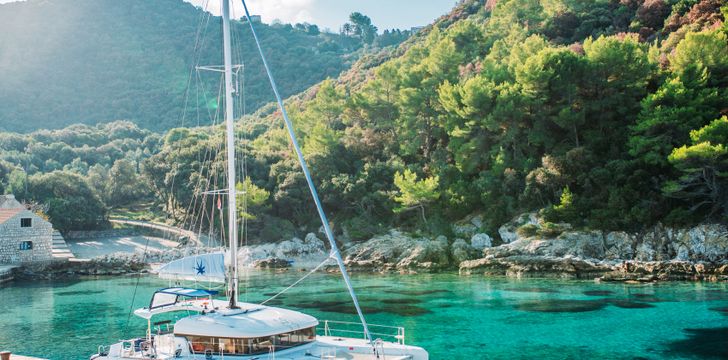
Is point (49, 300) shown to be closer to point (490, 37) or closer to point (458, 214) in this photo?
point (458, 214)

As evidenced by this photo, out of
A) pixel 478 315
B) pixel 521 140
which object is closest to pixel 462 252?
pixel 521 140

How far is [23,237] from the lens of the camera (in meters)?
46.6

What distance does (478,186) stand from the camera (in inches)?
1836

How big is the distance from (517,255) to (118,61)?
115 meters

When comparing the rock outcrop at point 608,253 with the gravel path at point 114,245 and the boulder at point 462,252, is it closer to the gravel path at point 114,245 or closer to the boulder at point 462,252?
the boulder at point 462,252

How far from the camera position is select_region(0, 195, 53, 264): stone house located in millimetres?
46000

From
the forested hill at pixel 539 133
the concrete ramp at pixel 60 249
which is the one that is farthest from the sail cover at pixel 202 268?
the concrete ramp at pixel 60 249

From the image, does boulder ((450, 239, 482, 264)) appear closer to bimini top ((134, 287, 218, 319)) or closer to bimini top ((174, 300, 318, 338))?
bimini top ((134, 287, 218, 319))

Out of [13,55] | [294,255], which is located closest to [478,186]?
[294,255]

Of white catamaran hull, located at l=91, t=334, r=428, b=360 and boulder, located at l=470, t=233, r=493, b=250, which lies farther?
boulder, located at l=470, t=233, r=493, b=250

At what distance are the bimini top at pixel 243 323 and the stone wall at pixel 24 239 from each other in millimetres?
37730

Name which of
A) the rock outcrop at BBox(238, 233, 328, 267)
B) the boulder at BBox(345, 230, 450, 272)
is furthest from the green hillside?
the boulder at BBox(345, 230, 450, 272)

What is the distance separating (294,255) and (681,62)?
105 feet

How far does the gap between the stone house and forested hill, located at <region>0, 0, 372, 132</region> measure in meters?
55.7
